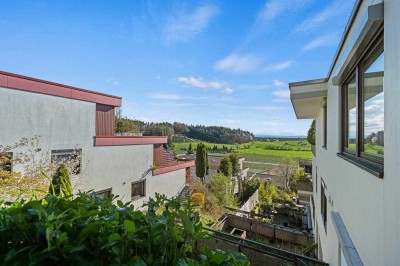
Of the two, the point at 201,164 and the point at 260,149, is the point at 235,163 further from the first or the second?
the point at 260,149

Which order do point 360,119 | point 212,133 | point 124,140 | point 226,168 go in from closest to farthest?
point 360,119 < point 124,140 < point 226,168 < point 212,133

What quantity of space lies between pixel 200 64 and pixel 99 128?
22.3 feet

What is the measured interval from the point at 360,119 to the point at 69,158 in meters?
9.44

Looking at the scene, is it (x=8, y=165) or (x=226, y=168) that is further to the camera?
(x=226, y=168)

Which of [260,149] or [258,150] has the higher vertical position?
[260,149]

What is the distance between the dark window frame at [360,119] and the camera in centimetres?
194

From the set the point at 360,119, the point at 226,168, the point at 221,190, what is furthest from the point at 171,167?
the point at 360,119

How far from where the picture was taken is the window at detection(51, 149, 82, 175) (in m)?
8.38

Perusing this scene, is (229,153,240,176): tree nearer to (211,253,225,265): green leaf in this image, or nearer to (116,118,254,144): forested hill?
(116,118,254,144): forested hill

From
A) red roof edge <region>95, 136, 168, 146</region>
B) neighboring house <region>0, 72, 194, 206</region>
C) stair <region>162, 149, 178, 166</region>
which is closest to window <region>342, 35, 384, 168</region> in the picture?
neighboring house <region>0, 72, 194, 206</region>

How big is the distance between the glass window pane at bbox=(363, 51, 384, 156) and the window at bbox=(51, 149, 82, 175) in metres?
8.99

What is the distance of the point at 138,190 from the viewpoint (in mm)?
12352

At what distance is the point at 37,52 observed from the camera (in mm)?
8117

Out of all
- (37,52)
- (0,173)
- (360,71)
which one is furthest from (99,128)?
(360,71)
